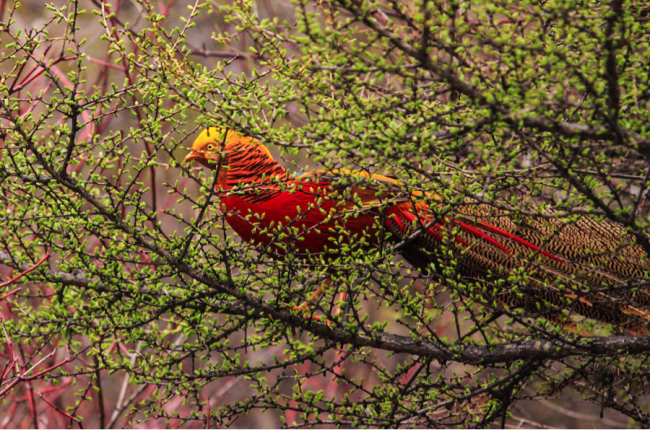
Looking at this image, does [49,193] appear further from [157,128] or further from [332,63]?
[332,63]

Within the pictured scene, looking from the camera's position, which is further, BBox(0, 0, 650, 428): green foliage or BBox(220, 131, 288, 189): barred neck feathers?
BBox(220, 131, 288, 189): barred neck feathers

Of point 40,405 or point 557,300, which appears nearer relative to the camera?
point 557,300

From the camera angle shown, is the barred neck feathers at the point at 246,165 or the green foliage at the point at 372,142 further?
the barred neck feathers at the point at 246,165

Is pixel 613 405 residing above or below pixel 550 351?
below

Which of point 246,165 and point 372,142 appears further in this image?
point 246,165

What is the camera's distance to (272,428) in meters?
9.07

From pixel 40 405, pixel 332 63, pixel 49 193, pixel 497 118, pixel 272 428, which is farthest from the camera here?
pixel 272 428

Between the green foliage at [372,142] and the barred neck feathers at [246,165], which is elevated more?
the barred neck feathers at [246,165]

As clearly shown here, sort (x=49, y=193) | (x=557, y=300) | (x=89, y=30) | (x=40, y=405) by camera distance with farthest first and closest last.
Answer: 1. (x=89, y=30)
2. (x=40, y=405)
3. (x=557, y=300)
4. (x=49, y=193)

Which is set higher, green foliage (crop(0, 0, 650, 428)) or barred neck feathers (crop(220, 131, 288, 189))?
barred neck feathers (crop(220, 131, 288, 189))

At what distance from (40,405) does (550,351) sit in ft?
17.2

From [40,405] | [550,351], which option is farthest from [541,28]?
[40,405]

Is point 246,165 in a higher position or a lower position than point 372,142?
higher

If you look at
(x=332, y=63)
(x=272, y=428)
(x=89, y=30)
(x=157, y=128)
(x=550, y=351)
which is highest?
(x=89, y=30)
